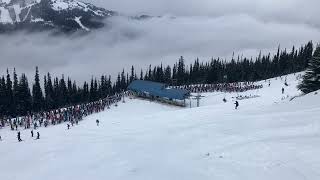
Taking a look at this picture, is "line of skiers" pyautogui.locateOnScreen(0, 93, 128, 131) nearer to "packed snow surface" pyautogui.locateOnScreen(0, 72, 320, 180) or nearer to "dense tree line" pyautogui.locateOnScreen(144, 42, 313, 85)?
"packed snow surface" pyautogui.locateOnScreen(0, 72, 320, 180)

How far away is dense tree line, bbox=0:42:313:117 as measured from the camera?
3964 inches

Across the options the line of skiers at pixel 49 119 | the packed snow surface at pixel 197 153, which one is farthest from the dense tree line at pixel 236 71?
the packed snow surface at pixel 197 153

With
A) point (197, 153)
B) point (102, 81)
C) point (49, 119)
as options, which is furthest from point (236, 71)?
point (197, 153)

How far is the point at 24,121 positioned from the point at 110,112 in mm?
13308

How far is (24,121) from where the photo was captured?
60.5 m

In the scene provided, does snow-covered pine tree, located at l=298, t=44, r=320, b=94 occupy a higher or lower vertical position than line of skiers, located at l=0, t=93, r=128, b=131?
higher

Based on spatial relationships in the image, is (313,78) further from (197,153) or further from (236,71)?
(236,71)

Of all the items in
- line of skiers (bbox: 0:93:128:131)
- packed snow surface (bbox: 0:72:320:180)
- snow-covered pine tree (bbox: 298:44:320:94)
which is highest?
snow-covered pine tree (bbox: 298:44:320:94)

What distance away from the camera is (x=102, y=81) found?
132375 millimetres

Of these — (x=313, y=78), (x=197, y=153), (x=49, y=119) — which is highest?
(x=313, y=78)

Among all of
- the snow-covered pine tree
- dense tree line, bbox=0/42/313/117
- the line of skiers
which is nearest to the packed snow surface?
the snow-covered pine tree

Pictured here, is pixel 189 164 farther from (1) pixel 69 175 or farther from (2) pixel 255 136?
(1) pixel 69 175

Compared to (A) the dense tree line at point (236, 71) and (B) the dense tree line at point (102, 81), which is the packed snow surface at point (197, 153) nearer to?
(B) the dense tree line at point (102, 81)

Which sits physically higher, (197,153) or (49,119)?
(197,153)
